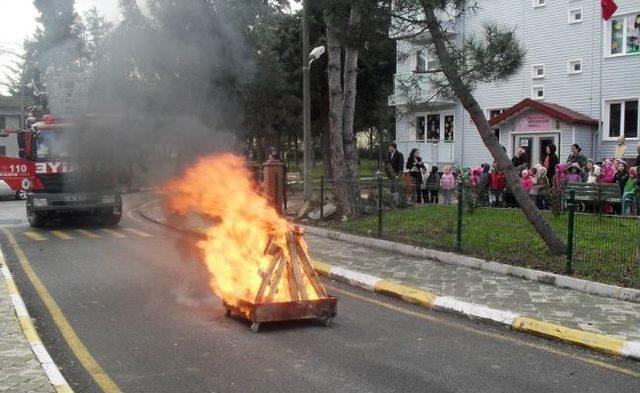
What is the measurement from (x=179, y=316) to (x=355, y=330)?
2.15 meters

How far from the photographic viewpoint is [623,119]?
22453 mm

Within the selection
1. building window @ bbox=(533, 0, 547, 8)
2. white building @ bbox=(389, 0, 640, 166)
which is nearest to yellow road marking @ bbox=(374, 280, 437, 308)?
white building @ bbox=(389, 0, 640, 166)

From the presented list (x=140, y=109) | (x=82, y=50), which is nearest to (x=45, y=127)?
(x=82, y=50)

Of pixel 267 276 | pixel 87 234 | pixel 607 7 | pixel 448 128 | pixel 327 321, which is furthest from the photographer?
pixel 448 128

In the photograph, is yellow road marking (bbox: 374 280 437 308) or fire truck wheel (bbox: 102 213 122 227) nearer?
yellow road marking (bbox: 374 280 437 308)

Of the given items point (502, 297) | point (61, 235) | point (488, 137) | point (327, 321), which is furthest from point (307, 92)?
point (327, 321)

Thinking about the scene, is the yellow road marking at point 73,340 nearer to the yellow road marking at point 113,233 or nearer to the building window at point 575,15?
the yellow road marking at point 113,233

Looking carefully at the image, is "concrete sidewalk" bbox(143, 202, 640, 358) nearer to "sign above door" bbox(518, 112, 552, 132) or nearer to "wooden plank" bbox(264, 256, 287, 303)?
"wooden plank" bbox(264, 256, 287, 303)

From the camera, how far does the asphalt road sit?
5203 millimetres

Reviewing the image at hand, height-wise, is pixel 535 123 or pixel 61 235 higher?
pixel 535 123

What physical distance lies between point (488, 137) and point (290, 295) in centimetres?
552

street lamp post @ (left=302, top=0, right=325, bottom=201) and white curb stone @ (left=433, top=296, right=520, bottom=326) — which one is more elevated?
street lamp post @ (left=302, top=0, right=325, bottom=201)

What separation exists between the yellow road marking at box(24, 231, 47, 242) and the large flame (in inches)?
285

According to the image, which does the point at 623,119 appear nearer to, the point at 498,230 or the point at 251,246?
the point at 498,230
